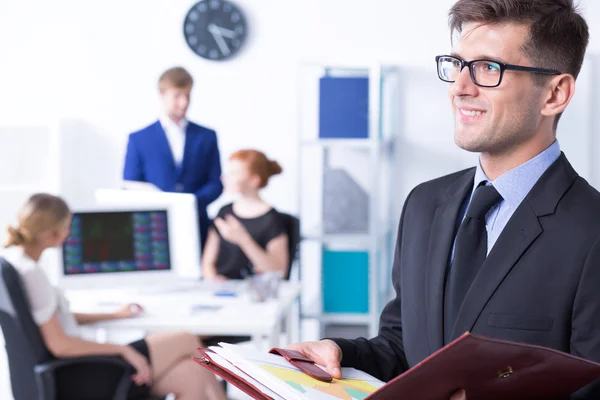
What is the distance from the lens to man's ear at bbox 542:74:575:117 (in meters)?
1.30

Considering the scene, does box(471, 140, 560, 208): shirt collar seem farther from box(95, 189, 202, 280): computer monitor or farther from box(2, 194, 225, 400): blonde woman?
box(95, 189, 202, 280): computer monitor

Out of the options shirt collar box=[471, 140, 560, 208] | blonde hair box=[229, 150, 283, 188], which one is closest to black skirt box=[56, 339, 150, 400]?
blonde hair box=[229, 150, 283, 188]

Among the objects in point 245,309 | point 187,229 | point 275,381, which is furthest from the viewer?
point 187,229

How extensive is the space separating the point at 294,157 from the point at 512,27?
4138mm

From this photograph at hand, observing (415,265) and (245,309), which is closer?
(415,265)

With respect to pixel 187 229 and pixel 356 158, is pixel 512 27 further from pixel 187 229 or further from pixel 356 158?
pixel 356 158

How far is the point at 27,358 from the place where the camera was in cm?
276

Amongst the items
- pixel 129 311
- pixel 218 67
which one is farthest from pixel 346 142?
pixel 129 311

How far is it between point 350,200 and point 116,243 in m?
1.88

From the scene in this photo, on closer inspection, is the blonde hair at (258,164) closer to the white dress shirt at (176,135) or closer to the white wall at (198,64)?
the white dress shirt at (176,135)

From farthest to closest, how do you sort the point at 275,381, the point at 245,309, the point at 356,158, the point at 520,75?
the point at 356,158, the point at 245,309, the point at 520,75, the point at 275,381

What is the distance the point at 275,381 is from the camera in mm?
1054

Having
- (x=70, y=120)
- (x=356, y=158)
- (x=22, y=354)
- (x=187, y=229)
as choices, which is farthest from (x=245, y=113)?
(x=22, y=354)

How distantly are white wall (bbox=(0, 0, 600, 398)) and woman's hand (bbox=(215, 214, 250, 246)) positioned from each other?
51.3 inches
